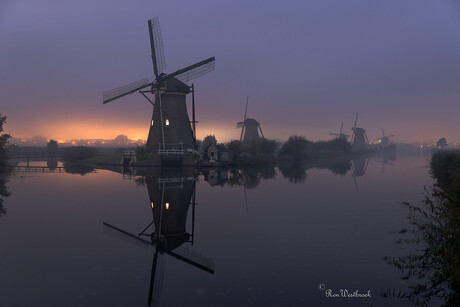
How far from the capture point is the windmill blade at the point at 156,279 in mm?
5605

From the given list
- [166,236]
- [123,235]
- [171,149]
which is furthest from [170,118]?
[166,236]

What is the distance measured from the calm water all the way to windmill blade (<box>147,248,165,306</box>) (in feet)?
0.08

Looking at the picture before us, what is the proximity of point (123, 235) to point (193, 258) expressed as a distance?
3279mm

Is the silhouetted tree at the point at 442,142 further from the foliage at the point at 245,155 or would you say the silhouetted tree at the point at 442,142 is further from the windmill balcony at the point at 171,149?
the windmill balcony at the point at 171,149

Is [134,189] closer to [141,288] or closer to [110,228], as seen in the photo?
[110,228]

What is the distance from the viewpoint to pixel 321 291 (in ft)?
19.6

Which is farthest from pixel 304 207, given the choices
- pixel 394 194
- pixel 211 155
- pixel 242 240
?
pixel 211 155

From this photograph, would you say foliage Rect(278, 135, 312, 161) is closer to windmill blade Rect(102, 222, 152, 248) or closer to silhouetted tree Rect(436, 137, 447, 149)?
windmill blade Rect(102, 222, 152, 248)

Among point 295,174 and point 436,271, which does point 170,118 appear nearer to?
point 295,174

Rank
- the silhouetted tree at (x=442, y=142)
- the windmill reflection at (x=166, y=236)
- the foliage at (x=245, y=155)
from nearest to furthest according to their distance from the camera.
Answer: the windmill reflection at (x=166, y=236) < the foliage at (x=245, y=155) < the silhouetted tree at (x=442, y=142)

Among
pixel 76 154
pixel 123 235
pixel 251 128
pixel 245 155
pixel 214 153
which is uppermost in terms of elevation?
pixel 251 128

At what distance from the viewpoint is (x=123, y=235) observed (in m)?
9.52

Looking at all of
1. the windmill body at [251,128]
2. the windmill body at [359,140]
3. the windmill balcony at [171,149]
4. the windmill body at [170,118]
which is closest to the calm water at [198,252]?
the windmill balcony at [171,149]

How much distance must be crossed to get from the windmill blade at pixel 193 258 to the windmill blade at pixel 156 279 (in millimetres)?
435
